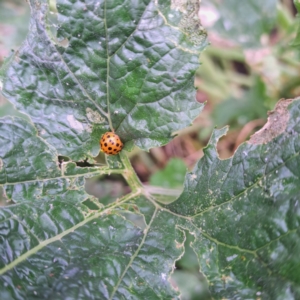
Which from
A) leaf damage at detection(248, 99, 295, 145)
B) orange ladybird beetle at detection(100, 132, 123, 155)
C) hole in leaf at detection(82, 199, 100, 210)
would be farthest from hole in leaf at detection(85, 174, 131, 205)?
leaf damage at detection(248, 99, 295, 145)

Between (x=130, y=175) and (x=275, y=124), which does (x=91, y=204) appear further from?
(x=275, y=124)

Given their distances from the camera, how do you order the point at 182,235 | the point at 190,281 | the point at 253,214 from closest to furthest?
1. the point at 253,214
2. the point at 182,235
3. the point at 190,281

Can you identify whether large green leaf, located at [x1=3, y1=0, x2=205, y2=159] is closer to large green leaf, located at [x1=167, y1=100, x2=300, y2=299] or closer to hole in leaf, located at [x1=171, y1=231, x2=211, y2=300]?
large green leaf, located at [x1=167, y1=100, x2=300, y2=299]


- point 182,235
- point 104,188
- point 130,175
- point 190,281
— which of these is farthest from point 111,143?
point 190,281

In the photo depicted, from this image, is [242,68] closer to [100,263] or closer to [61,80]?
[61,80]

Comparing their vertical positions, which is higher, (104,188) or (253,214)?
(104,188)

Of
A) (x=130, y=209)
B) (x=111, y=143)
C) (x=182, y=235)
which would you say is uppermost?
(x=111, y=143)

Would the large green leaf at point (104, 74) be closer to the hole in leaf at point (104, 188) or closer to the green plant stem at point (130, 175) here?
the green plant stem at point (130, 175)

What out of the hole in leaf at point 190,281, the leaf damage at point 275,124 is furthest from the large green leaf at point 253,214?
the hole in leaf at point 190,281
